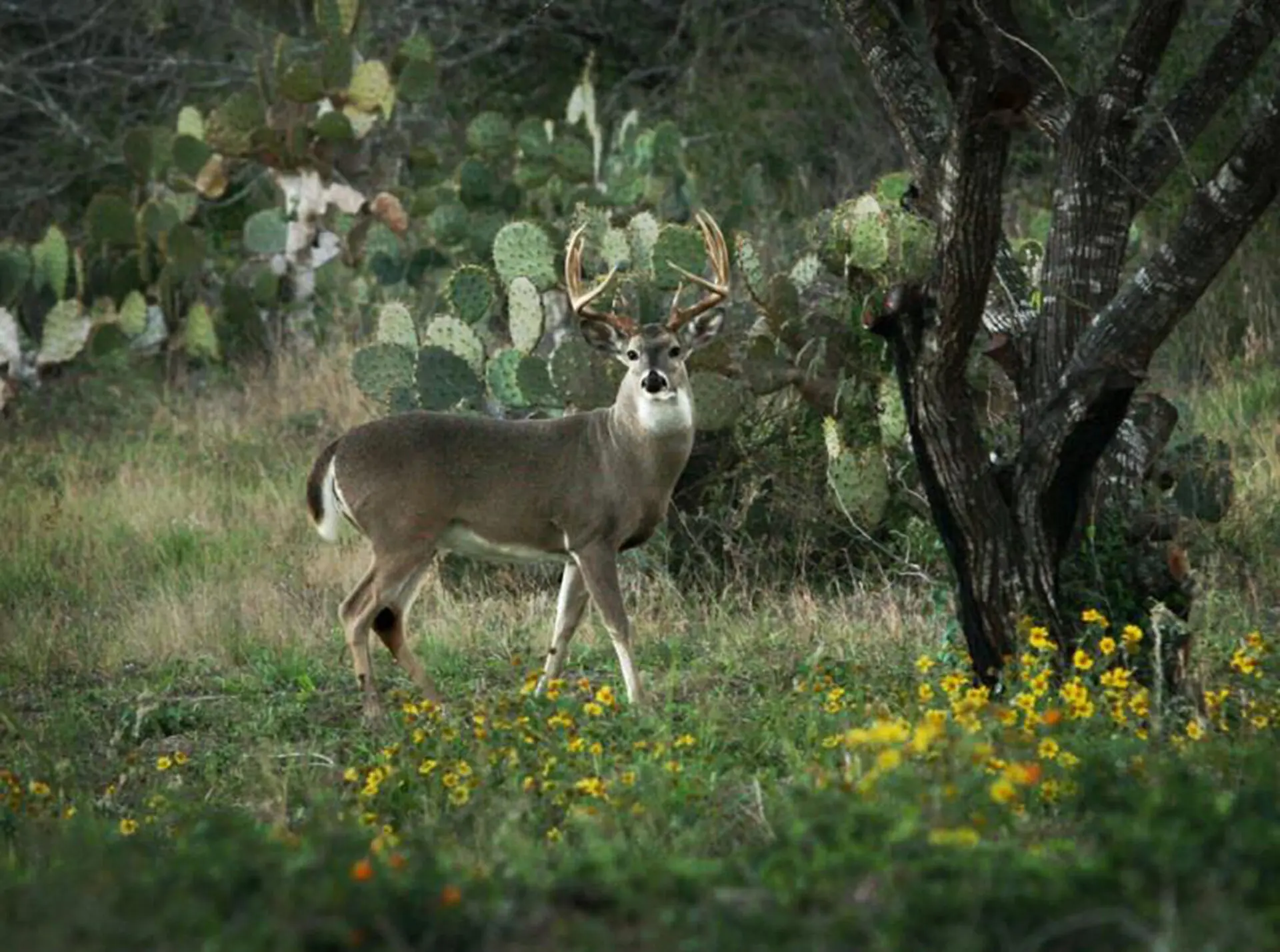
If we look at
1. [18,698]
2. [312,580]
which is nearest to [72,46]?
A: [312,580]

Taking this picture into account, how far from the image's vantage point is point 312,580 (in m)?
10.8

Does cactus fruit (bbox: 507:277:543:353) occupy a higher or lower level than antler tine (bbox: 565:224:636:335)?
lower

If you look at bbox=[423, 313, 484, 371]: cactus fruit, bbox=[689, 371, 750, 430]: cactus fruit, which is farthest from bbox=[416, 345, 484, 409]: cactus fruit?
bbox=[689, 371, 750, 430]: cactus fruit

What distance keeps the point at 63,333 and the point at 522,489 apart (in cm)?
659

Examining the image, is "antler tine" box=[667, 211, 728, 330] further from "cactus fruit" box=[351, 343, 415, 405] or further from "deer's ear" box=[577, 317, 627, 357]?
"cactus fruit" box=[351, 343, 415, 405]

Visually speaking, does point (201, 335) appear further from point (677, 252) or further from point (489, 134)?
point (677, 252)

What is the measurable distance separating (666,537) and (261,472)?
3.05m

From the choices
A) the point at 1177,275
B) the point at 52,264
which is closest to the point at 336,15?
the point at 52,264

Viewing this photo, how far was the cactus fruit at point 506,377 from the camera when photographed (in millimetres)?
10828

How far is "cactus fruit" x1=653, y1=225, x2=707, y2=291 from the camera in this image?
34.6ft

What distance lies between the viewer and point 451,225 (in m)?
13.9

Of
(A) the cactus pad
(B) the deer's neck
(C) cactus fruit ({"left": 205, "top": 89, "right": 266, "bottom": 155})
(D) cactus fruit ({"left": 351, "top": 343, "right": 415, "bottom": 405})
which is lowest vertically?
(A) the cactus pad

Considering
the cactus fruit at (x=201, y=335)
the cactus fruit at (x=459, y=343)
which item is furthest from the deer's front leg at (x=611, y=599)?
the cactus fruit at (x=201, y=335)

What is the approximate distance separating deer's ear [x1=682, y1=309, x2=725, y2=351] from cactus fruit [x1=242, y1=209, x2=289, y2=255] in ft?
20.5
